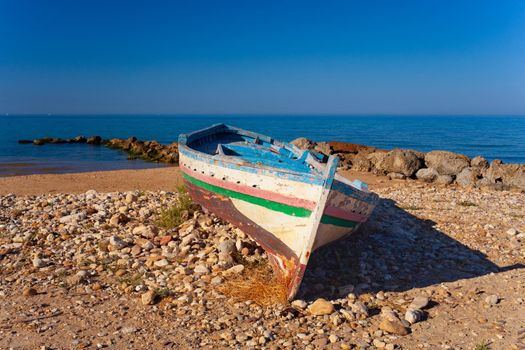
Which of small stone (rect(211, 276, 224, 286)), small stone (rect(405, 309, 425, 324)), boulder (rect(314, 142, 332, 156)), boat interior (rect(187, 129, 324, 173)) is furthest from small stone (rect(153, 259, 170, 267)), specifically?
boulder (rect(314, 142, 332, 156))

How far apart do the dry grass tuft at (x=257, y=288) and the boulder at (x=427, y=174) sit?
13618 millimetres

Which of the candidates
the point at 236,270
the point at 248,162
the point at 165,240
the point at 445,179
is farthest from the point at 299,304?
the point at 445,179

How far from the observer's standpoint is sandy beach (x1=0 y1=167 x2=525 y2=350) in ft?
17.0

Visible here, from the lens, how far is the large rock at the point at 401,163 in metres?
19.3

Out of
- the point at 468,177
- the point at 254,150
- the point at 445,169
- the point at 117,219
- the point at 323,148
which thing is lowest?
the point at 117,219

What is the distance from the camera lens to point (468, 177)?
1733 cm

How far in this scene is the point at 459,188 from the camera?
16.3 metres

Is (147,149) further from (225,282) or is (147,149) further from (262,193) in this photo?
(262,193)

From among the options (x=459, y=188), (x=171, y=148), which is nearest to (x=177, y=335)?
(x=459, y=188)

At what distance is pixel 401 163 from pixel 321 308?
15.0 meters

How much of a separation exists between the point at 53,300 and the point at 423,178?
52.5 feet

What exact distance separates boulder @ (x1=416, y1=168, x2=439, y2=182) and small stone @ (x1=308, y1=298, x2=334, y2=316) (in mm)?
14056

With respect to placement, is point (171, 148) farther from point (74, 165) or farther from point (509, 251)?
point (509, 251)

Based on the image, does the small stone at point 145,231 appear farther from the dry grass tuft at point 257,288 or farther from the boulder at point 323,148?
the boulder at point 323,148
